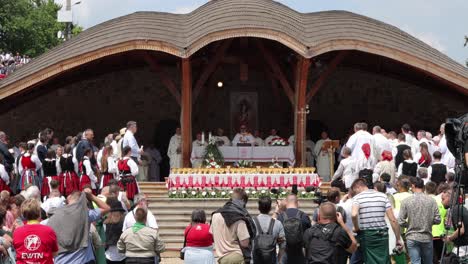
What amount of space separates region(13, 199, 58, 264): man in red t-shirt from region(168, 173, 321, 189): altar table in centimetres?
1219

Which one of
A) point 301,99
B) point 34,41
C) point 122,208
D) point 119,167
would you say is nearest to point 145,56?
point 301,99

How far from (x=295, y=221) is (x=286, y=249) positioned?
371 mm

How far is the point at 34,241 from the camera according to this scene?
10.7 m

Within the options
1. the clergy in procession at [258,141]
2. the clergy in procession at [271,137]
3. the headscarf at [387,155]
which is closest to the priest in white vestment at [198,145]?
the clergy in procession at [258,141]

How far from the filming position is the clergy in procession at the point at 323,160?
86.8 feet

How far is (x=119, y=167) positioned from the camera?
771 inches

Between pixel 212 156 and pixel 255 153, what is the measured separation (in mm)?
1176

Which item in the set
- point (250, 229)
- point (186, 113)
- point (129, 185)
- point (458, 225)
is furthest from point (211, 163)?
point (458, 225)

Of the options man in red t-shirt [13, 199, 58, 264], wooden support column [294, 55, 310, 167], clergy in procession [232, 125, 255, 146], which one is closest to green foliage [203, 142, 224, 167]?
clergy in procession [232, 125, 255, 146]

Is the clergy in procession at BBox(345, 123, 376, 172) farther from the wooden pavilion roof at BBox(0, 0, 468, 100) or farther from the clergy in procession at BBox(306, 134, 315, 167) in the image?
the clergy in procession at BBox(306, 134, 315, 167)

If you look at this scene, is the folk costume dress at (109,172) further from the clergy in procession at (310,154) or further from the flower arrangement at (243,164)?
the clergy in procession at (310,154)

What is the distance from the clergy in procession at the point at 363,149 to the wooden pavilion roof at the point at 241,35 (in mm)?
3297

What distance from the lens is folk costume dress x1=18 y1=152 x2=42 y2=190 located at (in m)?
21.1

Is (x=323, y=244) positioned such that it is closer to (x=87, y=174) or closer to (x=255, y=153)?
(x=87, y=174)
